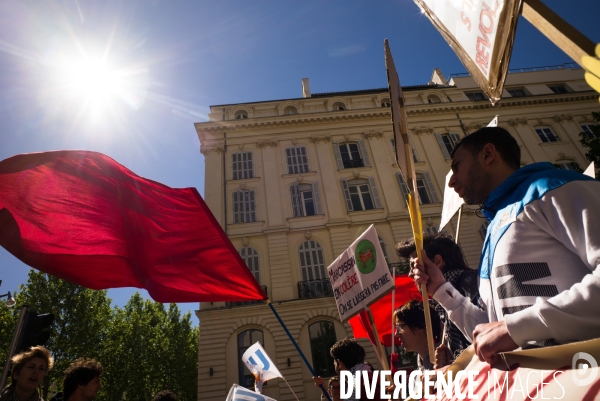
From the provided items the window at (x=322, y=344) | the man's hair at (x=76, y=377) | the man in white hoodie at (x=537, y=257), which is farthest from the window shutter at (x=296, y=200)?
the man in white hoodie at (x=537, y=257)

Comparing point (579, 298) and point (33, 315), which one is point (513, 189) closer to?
point (579, 298)

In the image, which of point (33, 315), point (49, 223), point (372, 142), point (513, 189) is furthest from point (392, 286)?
point (372, 142)

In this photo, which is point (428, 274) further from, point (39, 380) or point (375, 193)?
point (375, 193)

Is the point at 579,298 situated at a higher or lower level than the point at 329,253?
lower

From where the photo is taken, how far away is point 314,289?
1576cm

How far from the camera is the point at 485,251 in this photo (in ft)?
5.00

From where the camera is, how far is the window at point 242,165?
19469 mm

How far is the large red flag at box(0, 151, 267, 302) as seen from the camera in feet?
9.99

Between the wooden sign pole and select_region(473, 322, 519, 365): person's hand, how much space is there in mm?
800

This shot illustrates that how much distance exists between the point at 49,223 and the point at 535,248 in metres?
3.64

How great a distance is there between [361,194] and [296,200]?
3.62 m

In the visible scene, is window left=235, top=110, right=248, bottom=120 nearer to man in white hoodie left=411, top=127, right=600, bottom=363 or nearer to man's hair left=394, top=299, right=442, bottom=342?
man's hair left=394, top=299, right=442, bottom=342

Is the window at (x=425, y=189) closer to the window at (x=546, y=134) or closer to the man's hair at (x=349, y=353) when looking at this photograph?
the window at (x=546, y=134)

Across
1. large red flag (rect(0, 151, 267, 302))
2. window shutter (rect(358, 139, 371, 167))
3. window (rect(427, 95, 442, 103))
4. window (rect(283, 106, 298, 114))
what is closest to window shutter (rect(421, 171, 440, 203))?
window shutter (rect(358, 139, 371, 167))
